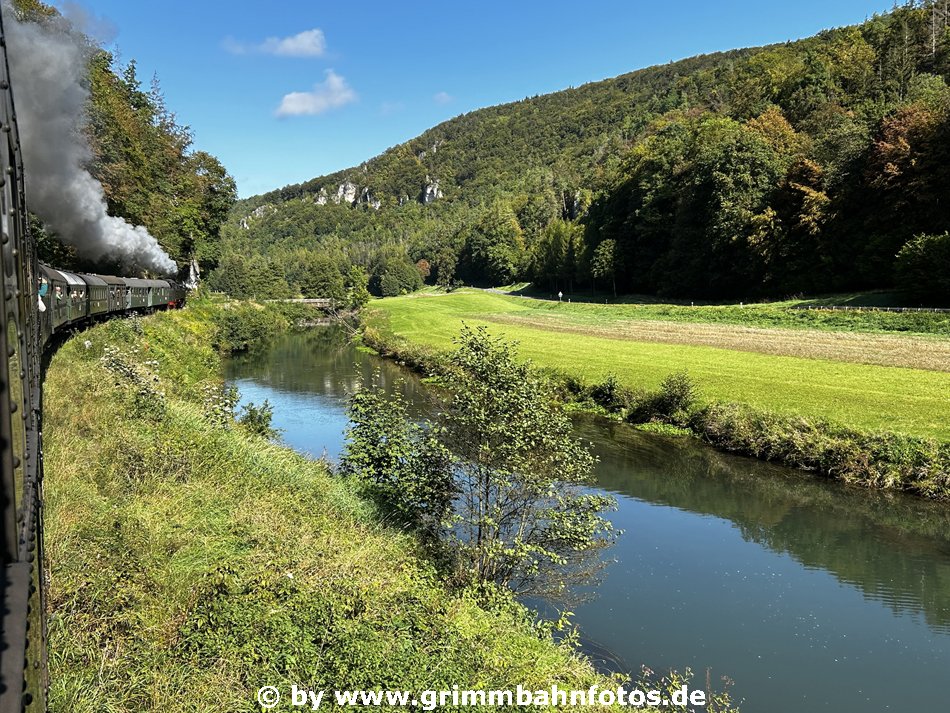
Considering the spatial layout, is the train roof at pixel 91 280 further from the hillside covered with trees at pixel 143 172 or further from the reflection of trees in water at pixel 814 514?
the reflection of trees in water at pixel 814 514

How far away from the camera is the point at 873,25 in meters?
89.6

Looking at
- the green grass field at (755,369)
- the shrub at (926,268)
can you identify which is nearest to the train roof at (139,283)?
the green grass field at (755,369)

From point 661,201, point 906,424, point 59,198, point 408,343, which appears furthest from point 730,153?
point 59,198

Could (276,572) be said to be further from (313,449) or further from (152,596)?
(313,449)

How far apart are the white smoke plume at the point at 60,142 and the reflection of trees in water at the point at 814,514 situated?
66.1 ft

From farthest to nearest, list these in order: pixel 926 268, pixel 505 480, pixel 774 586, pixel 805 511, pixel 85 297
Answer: pixel 926 268 → pixel 85 297 → pixel 805 511 → pixel 774 586 → pixel 505 480

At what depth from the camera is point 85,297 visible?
2109cm

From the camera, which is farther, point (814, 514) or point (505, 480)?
point (814, 514)

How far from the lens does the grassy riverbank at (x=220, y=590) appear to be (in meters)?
5.75

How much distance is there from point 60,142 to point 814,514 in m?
30.6

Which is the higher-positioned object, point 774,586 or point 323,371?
point 323,371

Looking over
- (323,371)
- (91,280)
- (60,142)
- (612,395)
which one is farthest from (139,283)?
(612,395)

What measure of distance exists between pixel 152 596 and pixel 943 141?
5747 centimetres

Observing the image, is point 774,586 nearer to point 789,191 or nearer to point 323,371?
point 323,371
